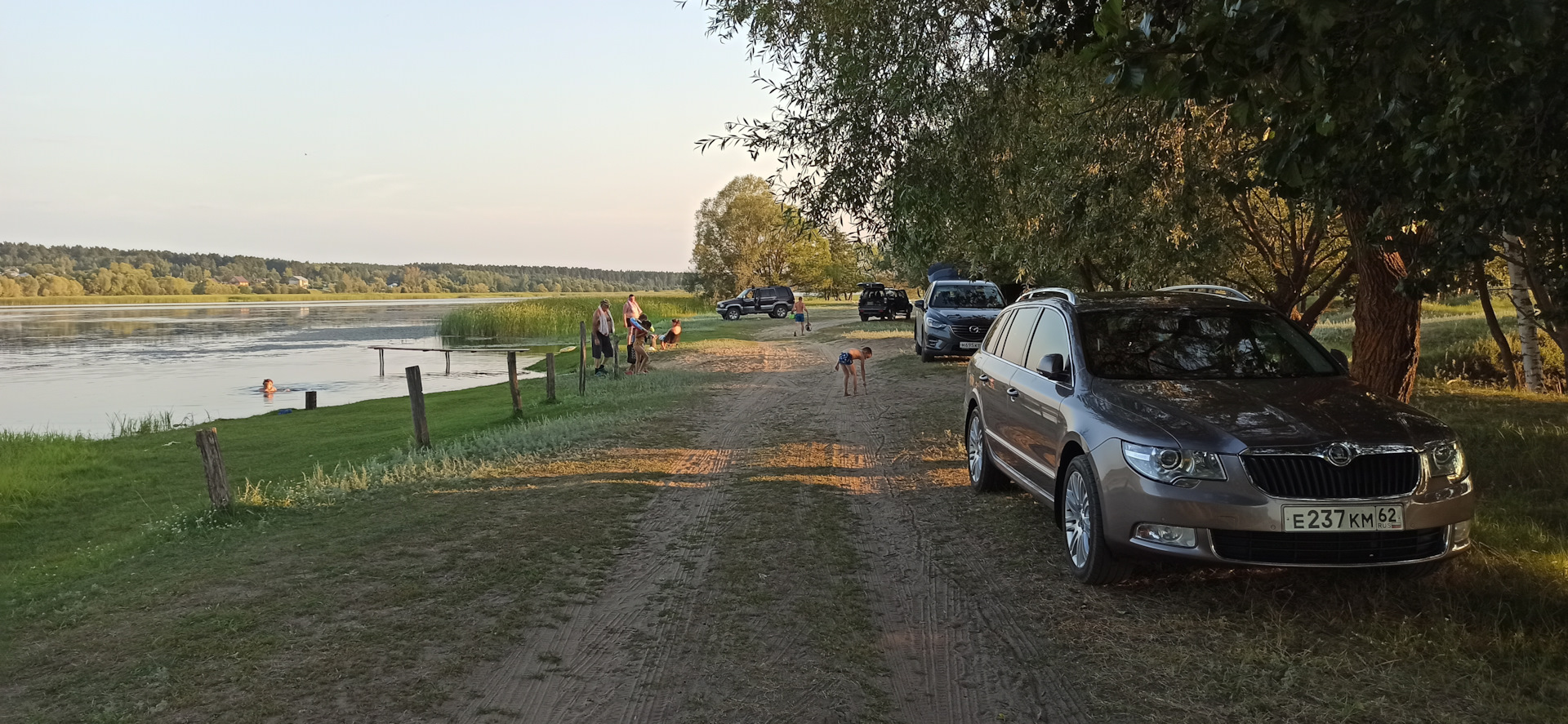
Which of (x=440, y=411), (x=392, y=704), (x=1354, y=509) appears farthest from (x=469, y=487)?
(x=440, y=411)

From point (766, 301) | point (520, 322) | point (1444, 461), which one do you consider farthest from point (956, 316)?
point (766, 301)

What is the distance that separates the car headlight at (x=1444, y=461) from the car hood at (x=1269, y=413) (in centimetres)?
6

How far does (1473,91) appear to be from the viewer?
455cm

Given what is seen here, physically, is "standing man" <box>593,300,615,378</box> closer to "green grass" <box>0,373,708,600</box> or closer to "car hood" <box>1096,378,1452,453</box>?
"green grass" <box>0,373,708,600</box>

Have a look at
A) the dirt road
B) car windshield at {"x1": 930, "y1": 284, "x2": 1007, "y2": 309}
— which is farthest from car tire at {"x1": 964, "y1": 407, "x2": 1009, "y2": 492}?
car windshield at {"x1": 930, "y1": 284, "x2": 1007, "y2": 309}

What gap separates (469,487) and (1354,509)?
710 centimetres

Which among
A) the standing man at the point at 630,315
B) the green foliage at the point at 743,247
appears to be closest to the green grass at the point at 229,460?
the standing man at the point at 630,315

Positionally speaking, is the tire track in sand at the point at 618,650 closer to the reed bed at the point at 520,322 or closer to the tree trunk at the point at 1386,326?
the tree trunk at the point at 1386,326

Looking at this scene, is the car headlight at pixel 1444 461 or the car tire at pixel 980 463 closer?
the car headlight at pixel 1444 461

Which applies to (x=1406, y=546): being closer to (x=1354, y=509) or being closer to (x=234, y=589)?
(x=1354, y=509)

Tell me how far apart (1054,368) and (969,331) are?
619 inches

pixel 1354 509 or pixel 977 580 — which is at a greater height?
pixel 1354 509

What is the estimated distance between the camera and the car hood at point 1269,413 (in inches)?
184

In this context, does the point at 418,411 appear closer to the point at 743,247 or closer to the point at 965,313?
the point at 965,313
